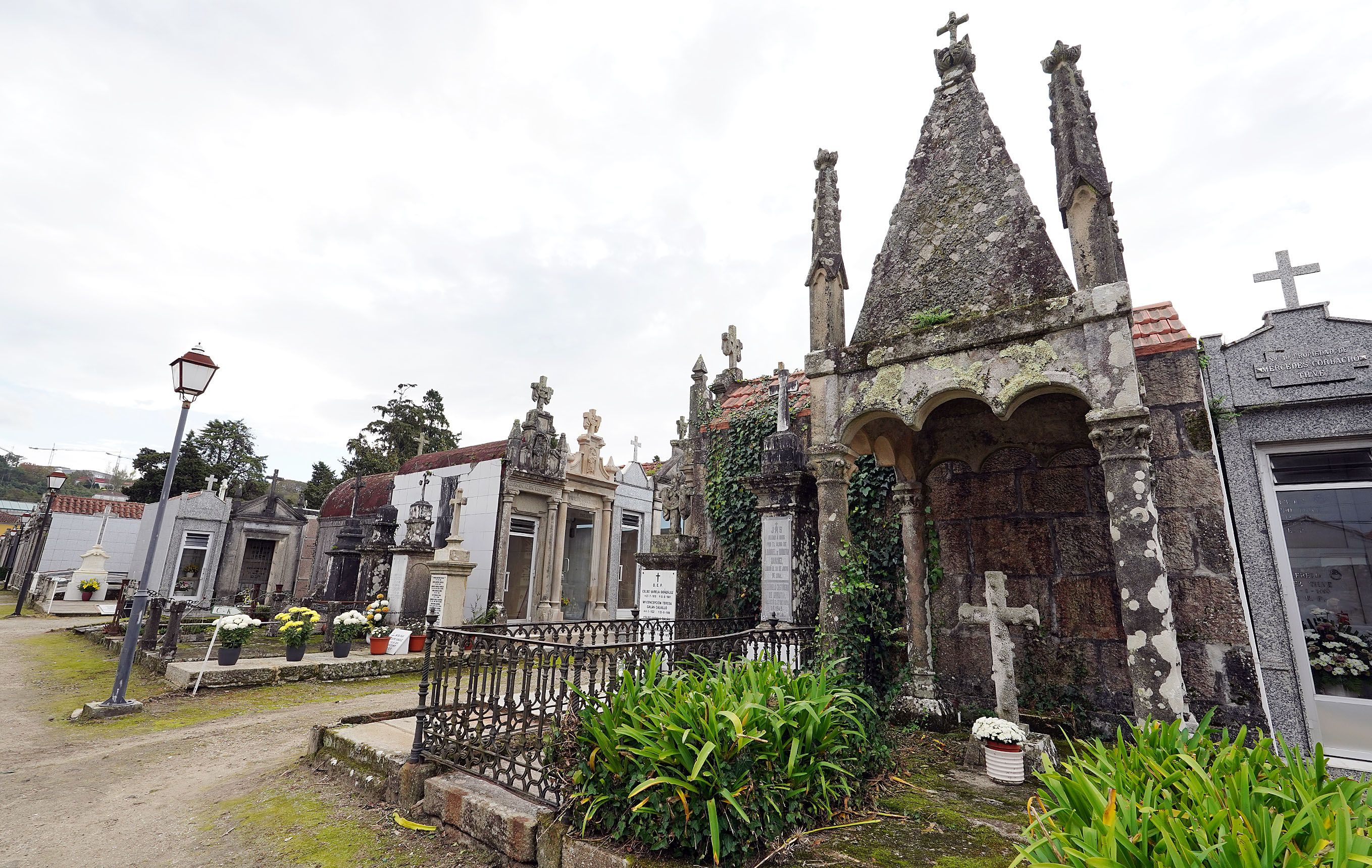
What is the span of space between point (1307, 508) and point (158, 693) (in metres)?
13.8

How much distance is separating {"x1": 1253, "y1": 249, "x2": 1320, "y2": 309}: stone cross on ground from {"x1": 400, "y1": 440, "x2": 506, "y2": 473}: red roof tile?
14.3 m

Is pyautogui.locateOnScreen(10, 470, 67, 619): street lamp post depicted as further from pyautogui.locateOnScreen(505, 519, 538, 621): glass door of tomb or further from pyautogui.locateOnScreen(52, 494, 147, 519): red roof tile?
pyautogui.locateOnScreen(505, 519, 538, 621): glass door of tomb

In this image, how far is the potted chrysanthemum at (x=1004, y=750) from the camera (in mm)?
4465

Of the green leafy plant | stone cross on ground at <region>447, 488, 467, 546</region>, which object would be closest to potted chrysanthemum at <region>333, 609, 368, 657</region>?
stone cross on ground at <region>447, 488, 467, 546</region>

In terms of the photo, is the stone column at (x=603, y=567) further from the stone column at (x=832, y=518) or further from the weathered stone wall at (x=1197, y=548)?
the weathered stone wall at (x=1197, y=548)

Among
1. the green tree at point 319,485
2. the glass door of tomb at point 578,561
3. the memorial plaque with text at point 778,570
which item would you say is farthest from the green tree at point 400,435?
the memorial plaque with text at point 778,570

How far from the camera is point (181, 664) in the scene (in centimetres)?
913

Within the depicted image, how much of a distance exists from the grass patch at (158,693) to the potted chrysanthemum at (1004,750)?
773 centimetres

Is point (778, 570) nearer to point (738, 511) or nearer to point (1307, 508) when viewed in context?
point (738, 511)

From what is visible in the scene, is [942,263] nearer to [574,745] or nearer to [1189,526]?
[1189,526]

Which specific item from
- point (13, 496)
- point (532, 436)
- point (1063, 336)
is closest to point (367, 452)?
point (532, 436)

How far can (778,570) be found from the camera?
722 cm

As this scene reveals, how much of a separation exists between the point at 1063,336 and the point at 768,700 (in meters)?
3.59

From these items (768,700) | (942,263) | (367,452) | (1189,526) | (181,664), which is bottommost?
(181,664)
